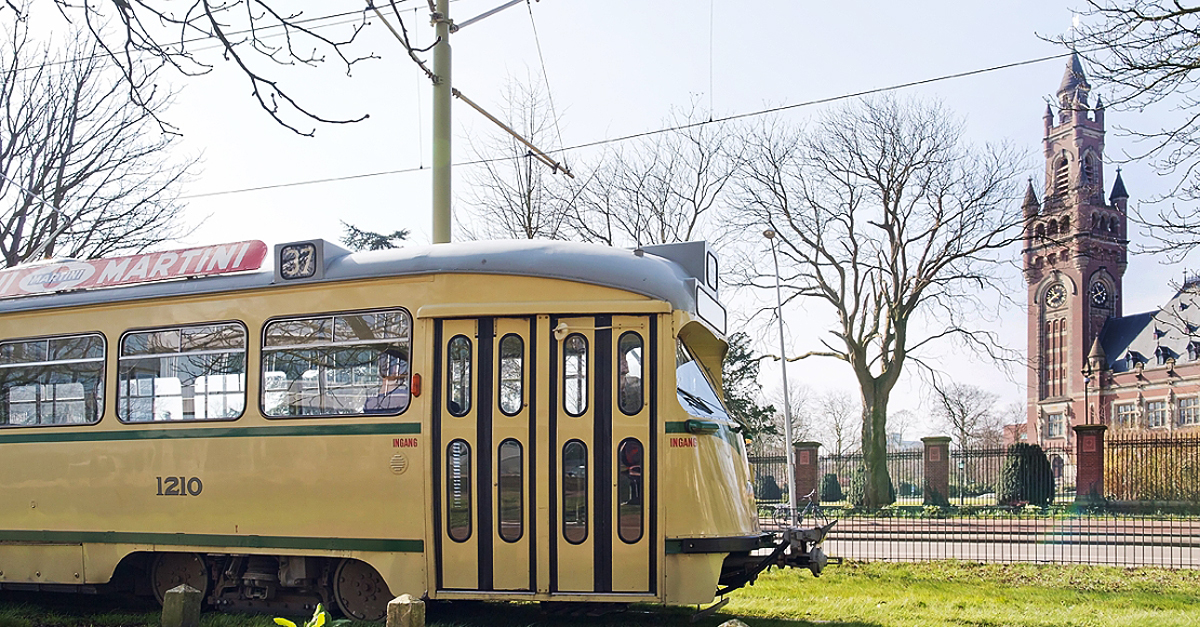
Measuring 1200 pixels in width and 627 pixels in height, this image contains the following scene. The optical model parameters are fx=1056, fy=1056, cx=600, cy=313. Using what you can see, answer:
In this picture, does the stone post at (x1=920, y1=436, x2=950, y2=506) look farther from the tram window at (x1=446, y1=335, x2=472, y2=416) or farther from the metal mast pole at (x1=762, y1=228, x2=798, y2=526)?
the tram window at (x1=446, y1=335, x2=472, y2=416)

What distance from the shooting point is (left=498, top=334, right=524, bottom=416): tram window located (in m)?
8.44

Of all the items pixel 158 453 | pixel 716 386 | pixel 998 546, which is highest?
pixel 716 386

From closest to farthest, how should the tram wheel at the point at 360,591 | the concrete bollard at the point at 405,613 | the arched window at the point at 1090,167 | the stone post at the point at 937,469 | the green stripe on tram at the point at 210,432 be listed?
the concrete bollard at the point at 405,613, the green stripe on tram at the point at 210,432, the tram wheel at the point at 360,591, the stone post at the point at 937,469, the arched window at the point at 1090,167

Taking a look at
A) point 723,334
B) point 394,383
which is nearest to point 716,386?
point 723,334

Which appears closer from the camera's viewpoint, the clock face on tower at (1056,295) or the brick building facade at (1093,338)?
the brick building facade at (1093,338)

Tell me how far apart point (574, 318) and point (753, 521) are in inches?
94.8

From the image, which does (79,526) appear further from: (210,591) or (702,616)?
(702,616)

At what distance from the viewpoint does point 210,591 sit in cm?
952

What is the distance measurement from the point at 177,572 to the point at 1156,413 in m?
82.5

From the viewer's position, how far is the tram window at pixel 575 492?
8180 mm

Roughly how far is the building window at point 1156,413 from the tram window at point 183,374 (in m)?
81.8

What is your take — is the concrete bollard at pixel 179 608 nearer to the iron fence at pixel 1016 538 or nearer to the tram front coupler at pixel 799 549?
the tram front coupler at pixel 799 549

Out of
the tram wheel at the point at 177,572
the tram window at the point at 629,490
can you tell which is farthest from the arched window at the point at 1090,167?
the tram wheel at the point at 177,572

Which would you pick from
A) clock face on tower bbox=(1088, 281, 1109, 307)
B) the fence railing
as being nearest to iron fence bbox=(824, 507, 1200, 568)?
the fence railing
